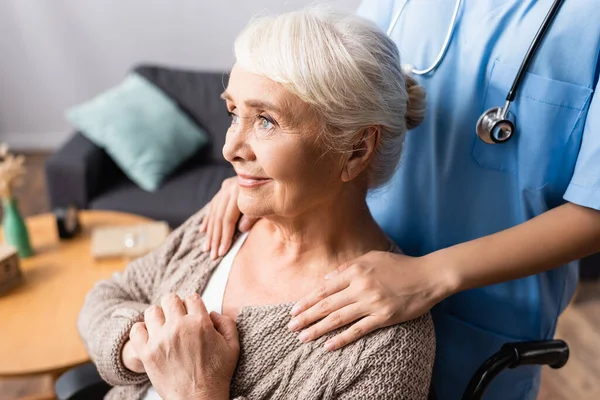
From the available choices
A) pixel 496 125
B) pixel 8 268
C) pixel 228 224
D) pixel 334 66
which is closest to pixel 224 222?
pixel 228 224

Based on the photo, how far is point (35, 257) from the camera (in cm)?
223

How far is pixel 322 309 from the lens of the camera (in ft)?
3.42

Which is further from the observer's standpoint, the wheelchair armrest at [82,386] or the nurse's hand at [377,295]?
the wheelchair armrest at [82,386]

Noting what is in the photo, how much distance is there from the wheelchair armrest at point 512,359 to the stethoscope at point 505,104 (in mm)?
395

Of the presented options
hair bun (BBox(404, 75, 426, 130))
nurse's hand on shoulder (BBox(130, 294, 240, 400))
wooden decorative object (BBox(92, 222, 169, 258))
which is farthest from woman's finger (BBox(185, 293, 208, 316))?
wooden decorative object (BBox(92, 222, 169, 258))

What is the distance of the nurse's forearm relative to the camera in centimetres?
102

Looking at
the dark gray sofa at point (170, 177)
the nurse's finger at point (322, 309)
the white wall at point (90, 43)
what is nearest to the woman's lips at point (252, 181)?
the nurse's finger at point (322, 309)

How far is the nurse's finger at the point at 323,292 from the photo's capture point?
1.03 meters

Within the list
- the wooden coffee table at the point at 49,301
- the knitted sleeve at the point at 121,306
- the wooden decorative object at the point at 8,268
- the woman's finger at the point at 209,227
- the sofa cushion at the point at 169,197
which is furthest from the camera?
the sofa cushion at the point at 169,197

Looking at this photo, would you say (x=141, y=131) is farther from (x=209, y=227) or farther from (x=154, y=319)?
(x=154, y=319)

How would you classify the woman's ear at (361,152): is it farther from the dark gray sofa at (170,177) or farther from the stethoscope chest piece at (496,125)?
the dark gray sofa at (170,177)

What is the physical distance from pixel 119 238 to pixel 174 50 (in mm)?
2077

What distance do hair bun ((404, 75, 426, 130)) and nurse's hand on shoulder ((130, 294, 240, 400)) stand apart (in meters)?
0.54

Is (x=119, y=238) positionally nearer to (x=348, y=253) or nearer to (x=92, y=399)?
(x=92, y=399)
